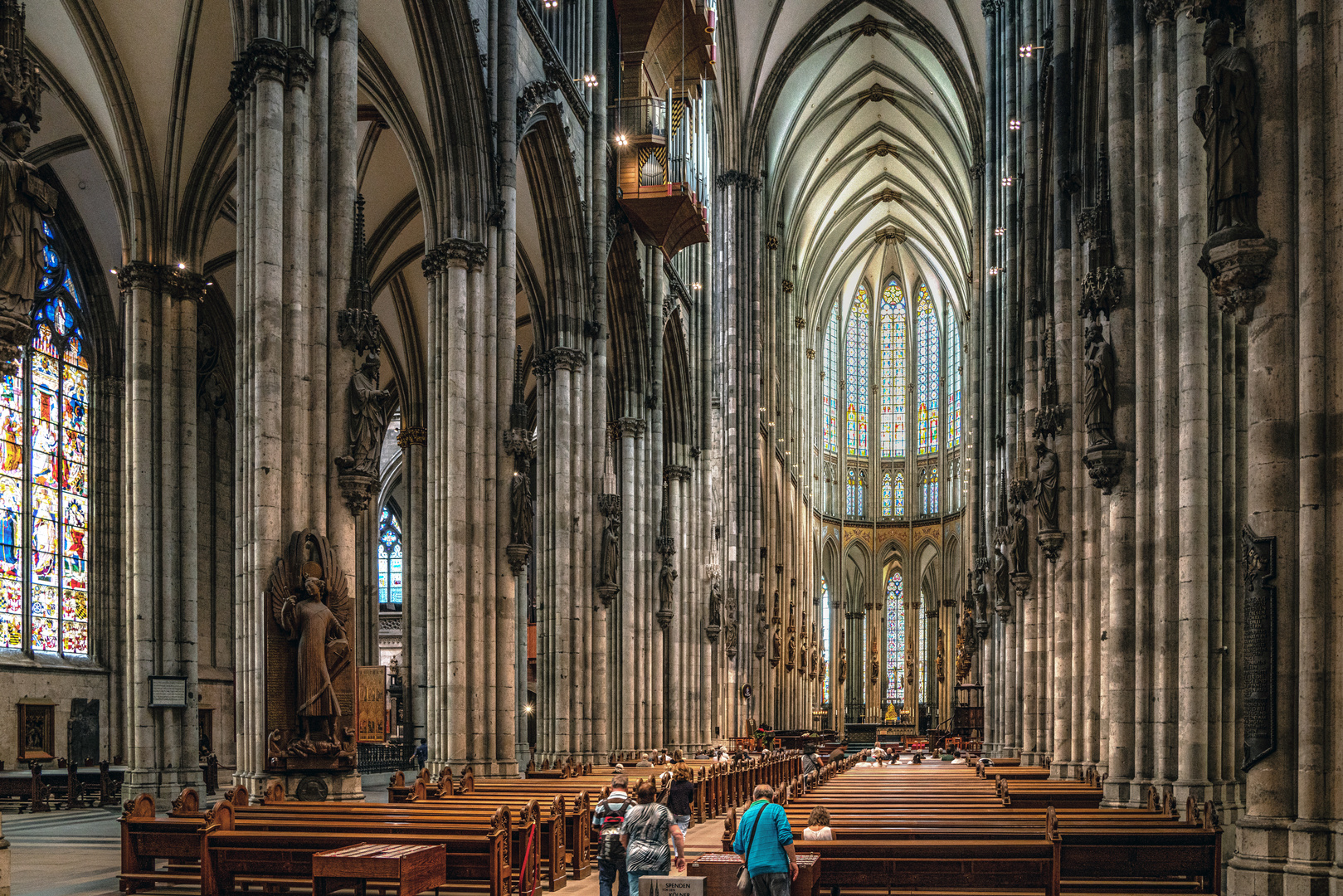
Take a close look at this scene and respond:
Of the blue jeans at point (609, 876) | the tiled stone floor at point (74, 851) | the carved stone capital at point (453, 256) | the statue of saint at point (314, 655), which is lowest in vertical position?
the tiled stone floor at point (74, 851)

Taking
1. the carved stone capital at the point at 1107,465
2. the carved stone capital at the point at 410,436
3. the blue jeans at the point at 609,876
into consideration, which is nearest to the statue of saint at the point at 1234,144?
the carved stone capital at the point at 1107,465

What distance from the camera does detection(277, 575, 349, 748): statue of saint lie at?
15.9 metres

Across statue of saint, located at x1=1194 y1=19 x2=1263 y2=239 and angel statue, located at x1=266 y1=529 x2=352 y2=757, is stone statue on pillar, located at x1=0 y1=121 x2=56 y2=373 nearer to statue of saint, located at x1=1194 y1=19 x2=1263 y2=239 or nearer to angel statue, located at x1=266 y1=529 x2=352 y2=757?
angel statue, located at x1=266 y1=529 x2=352 y2=757

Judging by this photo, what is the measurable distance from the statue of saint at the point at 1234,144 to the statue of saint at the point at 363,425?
10.2m

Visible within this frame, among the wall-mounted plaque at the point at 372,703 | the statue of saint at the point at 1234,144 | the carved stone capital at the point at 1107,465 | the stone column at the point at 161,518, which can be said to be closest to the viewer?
the statue of saint at the point at 1234,144

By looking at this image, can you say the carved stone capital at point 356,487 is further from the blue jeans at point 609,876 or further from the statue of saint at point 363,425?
the blue jeans at point 609,876

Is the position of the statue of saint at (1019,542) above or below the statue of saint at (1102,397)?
below

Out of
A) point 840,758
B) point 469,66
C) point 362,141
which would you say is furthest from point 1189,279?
point 840,758

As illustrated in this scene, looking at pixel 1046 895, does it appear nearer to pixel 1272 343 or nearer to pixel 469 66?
pixel 1272 343

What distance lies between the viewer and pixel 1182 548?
1383 cm

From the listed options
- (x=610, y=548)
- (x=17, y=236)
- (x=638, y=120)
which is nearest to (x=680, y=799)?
(x=17, y=236)

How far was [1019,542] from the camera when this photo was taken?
90.3 ft

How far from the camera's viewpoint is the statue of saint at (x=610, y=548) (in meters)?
29.9

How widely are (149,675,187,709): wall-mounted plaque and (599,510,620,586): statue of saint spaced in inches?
385
